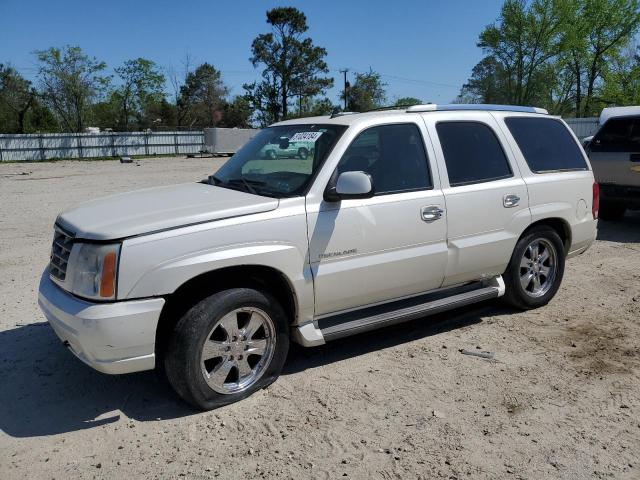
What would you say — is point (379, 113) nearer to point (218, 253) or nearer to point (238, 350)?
point (218, 253)

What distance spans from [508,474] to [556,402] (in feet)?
3.18

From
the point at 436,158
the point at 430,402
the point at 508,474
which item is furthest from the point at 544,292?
the point at 508,474

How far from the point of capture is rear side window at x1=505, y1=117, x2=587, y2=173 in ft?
17.3

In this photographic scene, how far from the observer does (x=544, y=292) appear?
5.59m

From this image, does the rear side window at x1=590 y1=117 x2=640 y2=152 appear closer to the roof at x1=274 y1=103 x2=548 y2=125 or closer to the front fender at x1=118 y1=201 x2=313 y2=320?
the roof at x1=274 y1=103 x2=548 y2=125

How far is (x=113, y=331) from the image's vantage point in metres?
3.24

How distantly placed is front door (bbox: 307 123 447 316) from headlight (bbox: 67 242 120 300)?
4.26 feet

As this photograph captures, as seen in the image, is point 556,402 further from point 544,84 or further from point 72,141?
point 544,84

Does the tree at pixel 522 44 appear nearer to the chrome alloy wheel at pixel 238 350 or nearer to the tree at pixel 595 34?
the tree at pixel 595 34

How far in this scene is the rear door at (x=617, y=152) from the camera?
917 centimetres

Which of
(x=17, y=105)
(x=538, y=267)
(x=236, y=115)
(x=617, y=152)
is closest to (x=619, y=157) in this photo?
(x=617, y=152)

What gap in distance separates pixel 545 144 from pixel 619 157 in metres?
4.77

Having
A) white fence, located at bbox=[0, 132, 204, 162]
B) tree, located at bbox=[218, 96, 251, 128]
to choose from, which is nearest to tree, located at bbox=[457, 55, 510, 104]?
tree, located at bbox=[218, 96, 251, 128]

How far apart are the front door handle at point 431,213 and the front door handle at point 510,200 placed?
0.79m
